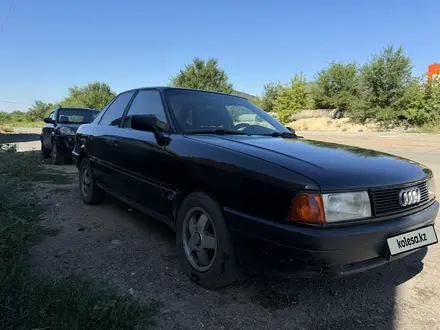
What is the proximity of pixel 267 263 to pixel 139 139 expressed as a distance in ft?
5.77

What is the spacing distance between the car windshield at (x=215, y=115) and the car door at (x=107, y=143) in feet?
3.12

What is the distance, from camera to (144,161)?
9.89 ft

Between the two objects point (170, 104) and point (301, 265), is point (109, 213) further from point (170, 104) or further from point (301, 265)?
point (301, 265)

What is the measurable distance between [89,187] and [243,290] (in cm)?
288

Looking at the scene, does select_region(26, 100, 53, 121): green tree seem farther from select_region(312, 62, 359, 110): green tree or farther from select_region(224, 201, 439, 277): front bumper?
select_region(224, 201, 439, 277): front bumper

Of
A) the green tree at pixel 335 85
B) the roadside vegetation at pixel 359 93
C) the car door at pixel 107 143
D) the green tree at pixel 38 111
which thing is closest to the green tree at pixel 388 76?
the roadside vegetation at pixel 359 93

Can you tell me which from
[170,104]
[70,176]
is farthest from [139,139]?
[70,176]

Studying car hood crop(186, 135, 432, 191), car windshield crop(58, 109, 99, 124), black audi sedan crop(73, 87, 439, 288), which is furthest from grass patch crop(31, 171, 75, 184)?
car hood crop(186, 135, 432, 191)

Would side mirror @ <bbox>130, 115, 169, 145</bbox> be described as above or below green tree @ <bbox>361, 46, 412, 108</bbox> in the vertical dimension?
below

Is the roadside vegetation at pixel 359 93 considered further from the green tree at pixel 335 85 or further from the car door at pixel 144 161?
the car door at pixel 144 161

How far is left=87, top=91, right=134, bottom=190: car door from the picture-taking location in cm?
373

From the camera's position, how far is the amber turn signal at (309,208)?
1.79m

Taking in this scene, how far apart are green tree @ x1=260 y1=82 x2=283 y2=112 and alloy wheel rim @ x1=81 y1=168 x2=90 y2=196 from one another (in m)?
37.8

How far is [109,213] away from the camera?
167 inches
